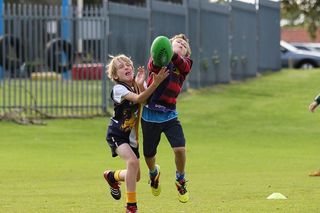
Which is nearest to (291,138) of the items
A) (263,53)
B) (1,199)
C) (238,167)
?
(238,167)

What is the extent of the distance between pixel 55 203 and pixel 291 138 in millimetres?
11936

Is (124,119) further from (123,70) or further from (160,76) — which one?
(160,76)

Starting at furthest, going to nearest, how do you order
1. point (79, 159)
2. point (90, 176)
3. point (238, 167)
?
point (79, 159), point (238, 167), point (90, 176)

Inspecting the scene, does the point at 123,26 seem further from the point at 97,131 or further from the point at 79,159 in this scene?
the point at 79,159

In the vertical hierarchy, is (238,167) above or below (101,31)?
below

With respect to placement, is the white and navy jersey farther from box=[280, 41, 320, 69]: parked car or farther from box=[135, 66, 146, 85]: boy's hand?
box=[280, 41, 320, 69]: parked car

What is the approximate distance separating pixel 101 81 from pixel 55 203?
1446 cm

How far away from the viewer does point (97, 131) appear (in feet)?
79.6

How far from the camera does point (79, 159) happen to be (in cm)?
1902

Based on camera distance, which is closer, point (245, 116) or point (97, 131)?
point (97, 131)

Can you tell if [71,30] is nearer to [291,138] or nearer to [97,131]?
[97,131]

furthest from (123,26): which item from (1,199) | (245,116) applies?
(1,199)

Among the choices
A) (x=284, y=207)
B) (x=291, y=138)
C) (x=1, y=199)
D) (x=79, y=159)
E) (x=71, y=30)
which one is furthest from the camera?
(x=71, y=30)

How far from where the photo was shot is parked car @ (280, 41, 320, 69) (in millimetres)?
55609
